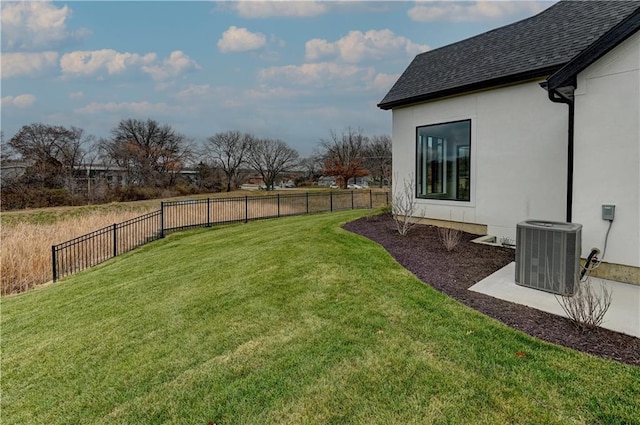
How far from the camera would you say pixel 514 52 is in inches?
275

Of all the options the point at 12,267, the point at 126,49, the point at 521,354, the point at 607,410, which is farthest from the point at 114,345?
the point at 126,49

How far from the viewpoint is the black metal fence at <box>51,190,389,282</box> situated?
1005cm

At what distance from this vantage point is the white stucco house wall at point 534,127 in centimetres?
430

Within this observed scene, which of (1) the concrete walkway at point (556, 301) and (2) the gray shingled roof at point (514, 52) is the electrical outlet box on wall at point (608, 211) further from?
(2) the gray shingled roof at point (514, 52)

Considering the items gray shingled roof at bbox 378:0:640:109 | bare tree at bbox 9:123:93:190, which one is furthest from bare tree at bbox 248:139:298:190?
gray shingled roof at bbox 378:0:640:109

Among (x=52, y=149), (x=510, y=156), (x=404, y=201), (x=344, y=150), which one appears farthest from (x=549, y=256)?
(x=52, y=149)

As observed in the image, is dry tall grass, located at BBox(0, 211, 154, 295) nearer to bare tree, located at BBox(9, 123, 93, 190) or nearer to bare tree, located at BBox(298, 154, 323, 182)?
bare tree, located at BBox(9, 123, 93, 190)

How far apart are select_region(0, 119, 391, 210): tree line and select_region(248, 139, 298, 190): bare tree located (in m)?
0.12

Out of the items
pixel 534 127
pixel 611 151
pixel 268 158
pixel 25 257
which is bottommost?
pixel 25 257

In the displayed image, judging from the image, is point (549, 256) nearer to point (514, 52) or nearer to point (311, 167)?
point (514, 52)

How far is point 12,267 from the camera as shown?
28.7ft

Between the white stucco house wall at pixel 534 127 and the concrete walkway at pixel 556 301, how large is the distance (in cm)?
45

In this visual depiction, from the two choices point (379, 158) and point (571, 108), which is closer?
point (571, 108)

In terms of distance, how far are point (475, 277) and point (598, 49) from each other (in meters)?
3.42
